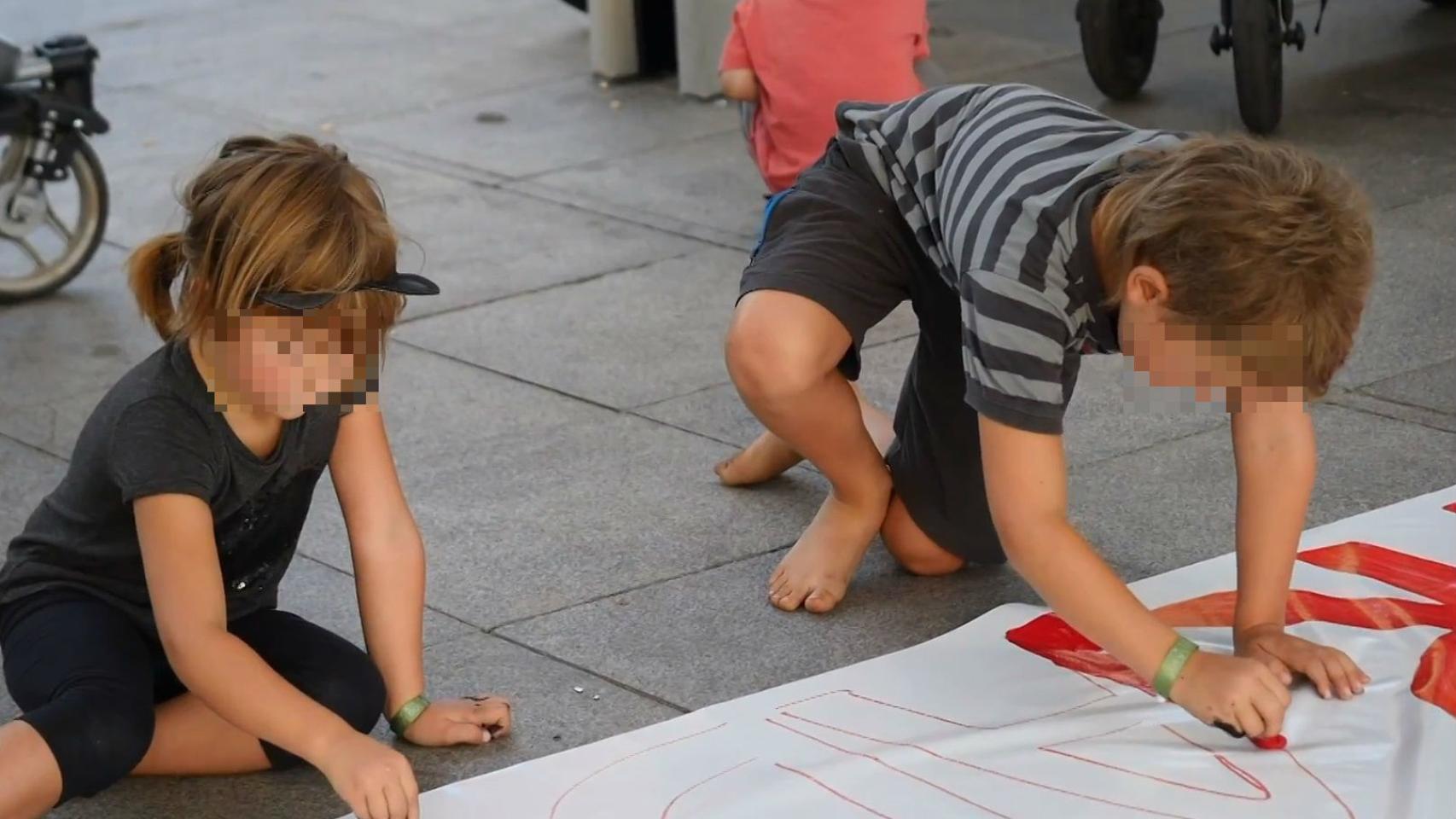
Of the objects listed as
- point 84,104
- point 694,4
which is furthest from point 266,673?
point 694,4

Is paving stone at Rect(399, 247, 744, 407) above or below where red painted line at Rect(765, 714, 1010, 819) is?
below

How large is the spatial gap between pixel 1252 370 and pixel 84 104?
3027mm

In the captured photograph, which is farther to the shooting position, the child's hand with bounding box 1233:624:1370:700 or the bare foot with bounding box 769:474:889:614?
the bare foot with bounding box 769:474:889:614

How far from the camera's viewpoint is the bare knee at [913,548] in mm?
2574

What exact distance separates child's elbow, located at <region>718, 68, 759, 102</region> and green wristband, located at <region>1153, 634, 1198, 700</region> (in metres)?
2.09

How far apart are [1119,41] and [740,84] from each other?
75.7 inches

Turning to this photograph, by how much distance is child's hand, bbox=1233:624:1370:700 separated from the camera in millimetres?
2082

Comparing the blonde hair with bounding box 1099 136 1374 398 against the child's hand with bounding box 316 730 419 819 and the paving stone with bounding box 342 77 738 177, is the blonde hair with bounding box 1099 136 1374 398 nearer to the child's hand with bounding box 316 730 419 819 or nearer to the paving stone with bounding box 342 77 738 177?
the child's hand with bounding box 316 730 419 819

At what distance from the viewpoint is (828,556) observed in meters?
2.53

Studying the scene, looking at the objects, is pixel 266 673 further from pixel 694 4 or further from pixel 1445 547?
pixel 694 4

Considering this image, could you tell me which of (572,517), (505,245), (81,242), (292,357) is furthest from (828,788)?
(81,242)

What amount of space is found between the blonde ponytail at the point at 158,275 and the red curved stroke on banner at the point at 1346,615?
1071mm

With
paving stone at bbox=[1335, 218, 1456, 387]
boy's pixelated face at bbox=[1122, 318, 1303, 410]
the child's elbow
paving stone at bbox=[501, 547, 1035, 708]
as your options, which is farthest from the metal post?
boy's pixelated face at bbox=[1122, 318, 1303, 410]

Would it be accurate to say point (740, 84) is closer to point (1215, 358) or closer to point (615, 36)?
point (1215, 358)
